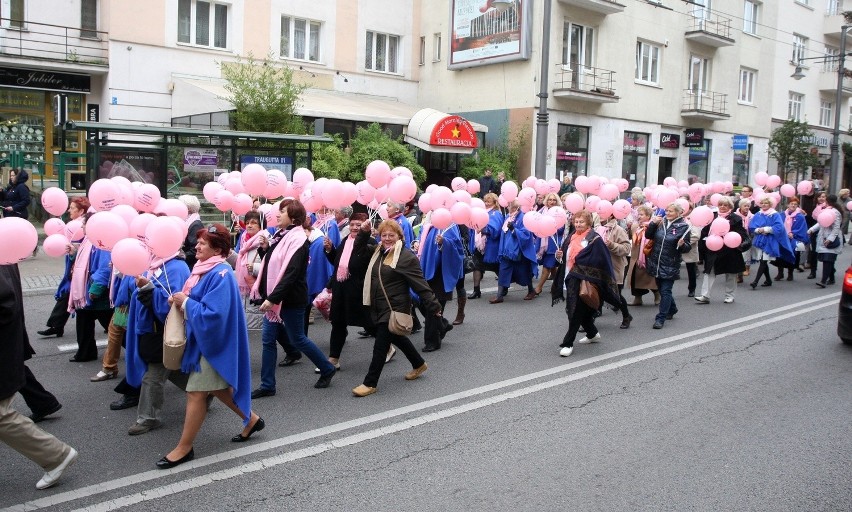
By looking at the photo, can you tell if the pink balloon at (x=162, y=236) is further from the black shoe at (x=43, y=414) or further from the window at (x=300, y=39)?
the window at (x=300, y=39)

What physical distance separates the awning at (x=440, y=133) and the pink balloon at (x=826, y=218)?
11259 mm

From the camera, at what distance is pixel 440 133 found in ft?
72.2

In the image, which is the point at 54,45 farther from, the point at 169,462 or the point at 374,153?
the point at 169,462

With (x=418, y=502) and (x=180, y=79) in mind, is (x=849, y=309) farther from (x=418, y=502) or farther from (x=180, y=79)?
(x=180, y=79)

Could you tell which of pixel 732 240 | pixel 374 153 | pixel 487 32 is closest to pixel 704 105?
pixel 487 32

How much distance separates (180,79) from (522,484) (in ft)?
63.5

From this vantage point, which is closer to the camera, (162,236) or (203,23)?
(162,236)

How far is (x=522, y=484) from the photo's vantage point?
4.70 metres

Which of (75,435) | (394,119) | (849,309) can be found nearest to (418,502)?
(75,435)

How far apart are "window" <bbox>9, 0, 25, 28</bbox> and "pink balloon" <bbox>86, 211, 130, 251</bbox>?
19.1 meters

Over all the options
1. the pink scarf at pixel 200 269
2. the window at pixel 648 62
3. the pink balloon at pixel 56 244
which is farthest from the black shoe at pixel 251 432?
the window at pixel 648 62

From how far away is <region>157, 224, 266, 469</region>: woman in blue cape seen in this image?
4770 mm

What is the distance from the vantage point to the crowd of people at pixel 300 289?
4.89m

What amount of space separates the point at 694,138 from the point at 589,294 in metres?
24.5
